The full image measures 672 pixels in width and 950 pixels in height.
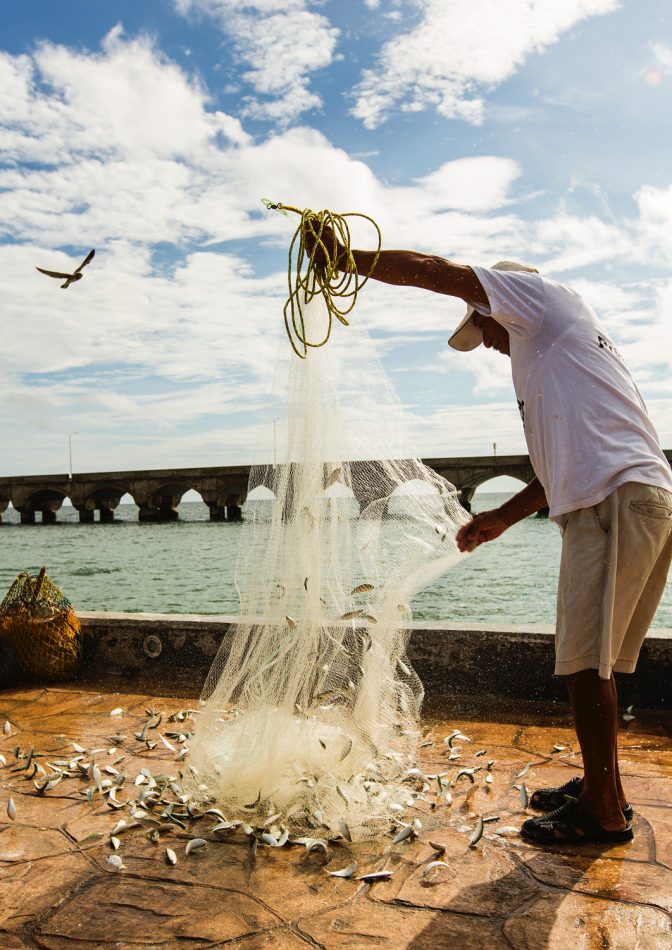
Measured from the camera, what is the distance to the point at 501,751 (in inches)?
149

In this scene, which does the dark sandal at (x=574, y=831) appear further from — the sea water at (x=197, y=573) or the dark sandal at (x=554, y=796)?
the sea water at (x=197, y=573)

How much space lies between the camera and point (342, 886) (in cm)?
250

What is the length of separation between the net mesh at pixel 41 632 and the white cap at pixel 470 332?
3.76 m

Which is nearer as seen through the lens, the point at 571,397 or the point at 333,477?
the point at 571,397

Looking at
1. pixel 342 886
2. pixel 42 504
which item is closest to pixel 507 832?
pixel 342 886

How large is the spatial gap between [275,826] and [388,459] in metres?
1.56

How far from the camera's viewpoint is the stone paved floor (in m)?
2.21

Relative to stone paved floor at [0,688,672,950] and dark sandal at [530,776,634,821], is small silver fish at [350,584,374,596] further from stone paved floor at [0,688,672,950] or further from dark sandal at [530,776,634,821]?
dark sandal at [530,776,634,821]

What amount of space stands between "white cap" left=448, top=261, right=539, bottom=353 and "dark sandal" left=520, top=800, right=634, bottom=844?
69.8 inches

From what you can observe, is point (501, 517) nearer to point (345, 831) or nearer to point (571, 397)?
point (571, 397)

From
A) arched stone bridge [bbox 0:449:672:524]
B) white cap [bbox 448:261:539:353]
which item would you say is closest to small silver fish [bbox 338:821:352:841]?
white cap [bbox 448:261:539:353]

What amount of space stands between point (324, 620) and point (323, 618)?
15 mm

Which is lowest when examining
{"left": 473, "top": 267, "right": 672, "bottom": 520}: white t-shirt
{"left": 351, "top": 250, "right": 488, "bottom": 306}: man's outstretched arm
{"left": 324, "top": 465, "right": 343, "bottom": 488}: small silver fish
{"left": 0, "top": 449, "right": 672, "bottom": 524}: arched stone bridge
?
{"left": 0, "top": 449, "right": 672, "bottom": 524}: arched stone bridge

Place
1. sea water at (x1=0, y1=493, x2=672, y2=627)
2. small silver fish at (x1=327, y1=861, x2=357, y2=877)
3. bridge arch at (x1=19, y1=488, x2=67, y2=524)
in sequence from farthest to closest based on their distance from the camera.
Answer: bridge arch at (x1=19, y1=488, x2=67, y2=524)
sea water at (x1=0, y1=493, x2=672, y2=627)
small silver fish at (x1=327, y1=861, x2=357, y2=877)
